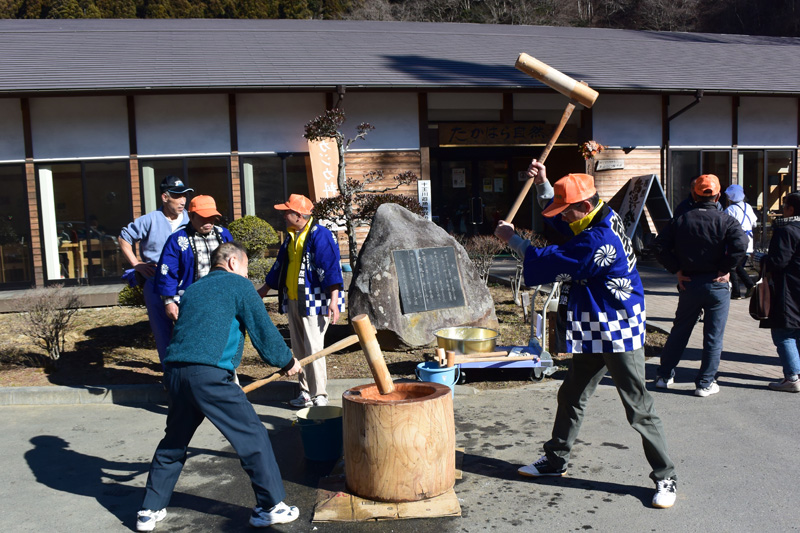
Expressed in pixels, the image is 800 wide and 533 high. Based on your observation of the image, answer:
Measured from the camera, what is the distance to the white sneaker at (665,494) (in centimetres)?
376

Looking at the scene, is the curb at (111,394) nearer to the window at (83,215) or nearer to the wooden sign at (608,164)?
the window at (83,215)

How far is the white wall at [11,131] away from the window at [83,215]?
21.3 inches

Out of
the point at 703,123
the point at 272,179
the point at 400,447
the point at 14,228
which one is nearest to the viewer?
the point at 400,447

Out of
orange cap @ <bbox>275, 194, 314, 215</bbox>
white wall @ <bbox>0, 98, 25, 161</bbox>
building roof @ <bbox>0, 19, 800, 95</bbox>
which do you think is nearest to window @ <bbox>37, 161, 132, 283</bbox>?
white wall @ <bbox>0, 98, 25, 161</bbox>

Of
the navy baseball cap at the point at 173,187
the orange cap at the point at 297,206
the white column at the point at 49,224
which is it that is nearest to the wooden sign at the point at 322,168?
the white column at the point at 49,224

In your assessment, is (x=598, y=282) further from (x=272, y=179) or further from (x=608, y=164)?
(x=608, y=164)

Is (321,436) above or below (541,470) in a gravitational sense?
above

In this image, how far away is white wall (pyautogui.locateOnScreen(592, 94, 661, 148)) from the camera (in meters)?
14.5

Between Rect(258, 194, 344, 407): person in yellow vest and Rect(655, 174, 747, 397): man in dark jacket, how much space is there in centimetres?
286

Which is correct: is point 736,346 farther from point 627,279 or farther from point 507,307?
point 627,279

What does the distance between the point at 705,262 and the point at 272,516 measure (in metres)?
3.96

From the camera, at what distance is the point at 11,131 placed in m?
11.9

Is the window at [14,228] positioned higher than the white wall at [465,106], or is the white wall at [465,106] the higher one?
the white wall at [465,106]

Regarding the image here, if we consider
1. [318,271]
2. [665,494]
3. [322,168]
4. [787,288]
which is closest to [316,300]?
[318,271]
